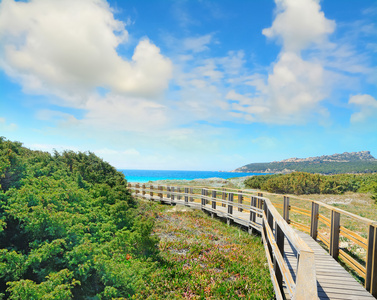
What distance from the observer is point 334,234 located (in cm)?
654

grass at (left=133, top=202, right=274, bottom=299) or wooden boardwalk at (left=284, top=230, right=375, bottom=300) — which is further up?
wooden boardwalk at (left=284, top=230, right=375, bottom=300)

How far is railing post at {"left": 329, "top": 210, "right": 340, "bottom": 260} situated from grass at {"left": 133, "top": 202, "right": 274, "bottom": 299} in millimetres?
1820

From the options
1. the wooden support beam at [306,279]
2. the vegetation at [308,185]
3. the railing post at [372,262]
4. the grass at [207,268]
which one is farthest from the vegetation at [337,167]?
the wooden support beam at [306,279]

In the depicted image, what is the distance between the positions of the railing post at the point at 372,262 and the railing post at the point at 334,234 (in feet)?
5.42

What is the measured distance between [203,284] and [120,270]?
1953 mm

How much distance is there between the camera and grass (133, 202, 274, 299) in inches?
218

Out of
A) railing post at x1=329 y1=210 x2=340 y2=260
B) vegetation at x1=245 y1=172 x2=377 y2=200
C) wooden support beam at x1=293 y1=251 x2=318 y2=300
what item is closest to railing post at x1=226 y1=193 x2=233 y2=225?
railing post at x1=329 y1=210 x2=340 y2=260

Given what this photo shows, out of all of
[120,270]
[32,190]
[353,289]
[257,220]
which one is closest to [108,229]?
[120,270]

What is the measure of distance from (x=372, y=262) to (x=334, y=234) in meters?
1.87

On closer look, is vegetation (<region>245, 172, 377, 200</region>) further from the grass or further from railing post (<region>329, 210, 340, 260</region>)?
railing post (<region>329, 210, 340, 260</region>)

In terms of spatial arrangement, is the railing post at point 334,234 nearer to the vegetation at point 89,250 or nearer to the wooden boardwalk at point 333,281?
the wooden boardwalk at point 333,281

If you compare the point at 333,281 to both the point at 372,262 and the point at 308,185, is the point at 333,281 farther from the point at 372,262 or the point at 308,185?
the point at 308,185

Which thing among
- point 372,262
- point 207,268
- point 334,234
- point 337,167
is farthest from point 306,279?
point 337,167

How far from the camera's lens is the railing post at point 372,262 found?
463cm
